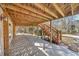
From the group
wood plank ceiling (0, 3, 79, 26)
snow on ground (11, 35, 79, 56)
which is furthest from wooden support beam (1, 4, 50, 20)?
snow on ground (11, 35, 79, 56)

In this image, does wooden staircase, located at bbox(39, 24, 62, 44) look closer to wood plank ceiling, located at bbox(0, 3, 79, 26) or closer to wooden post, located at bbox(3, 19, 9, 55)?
wood plank ceiling, located at bbox(0, 3, 79, 26)

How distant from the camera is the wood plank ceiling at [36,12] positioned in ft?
6.56

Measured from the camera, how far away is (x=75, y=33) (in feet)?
6.66

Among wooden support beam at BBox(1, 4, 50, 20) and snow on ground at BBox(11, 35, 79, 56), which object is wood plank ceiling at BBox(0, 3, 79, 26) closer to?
wooden support beam at BBox(1, 4, 50, 20)

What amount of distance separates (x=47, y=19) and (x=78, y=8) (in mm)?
463

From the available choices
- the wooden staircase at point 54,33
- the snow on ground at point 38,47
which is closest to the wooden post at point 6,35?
the snow on ground at point 38,47

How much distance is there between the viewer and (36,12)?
2.05 metres

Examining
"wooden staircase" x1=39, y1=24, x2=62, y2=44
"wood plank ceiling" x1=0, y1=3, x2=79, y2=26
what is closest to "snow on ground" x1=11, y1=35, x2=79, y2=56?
"wooden staircase" x1=39, y1=24, x2=62, y2=44

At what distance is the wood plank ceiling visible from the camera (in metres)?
2.00

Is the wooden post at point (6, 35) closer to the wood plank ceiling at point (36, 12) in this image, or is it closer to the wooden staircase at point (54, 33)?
the wood plank ceiling at point (36, 12)

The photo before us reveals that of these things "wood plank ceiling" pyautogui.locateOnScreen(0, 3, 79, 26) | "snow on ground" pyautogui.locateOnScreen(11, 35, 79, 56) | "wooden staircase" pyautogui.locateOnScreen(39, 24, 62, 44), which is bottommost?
"snow on ground" pyautogui.locateOnScreen(11, 35, 79, 56)

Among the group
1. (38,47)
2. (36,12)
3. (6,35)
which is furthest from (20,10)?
(38,47)

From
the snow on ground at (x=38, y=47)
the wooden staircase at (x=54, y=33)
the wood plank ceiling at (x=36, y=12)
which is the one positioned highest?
the wood plank ceiling at (x=36, y=12)

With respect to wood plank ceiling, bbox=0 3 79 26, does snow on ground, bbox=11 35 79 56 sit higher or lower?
lower
